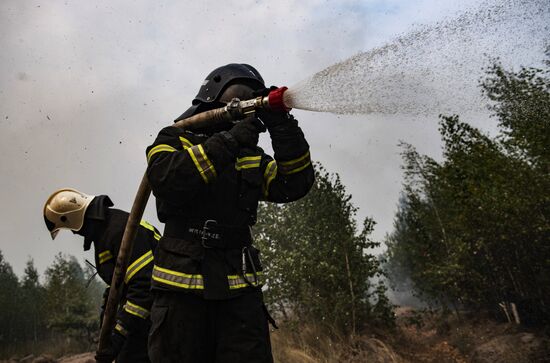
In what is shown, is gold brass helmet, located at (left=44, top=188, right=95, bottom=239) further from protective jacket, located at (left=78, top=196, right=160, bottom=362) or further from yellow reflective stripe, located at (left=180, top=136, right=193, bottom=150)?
yellow reflective stripe, located at (left=180, top=136, right=193, bottom=150)

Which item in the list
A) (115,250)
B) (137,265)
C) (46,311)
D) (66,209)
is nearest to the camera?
(137,265)

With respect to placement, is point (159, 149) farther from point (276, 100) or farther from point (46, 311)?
point (46, 311)

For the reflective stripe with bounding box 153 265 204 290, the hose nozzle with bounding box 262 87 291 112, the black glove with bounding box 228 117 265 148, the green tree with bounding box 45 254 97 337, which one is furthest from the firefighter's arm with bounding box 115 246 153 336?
the green tree with bounding box 45 254 97 337

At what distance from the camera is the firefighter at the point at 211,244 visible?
2.30 m

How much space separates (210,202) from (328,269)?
12.2m

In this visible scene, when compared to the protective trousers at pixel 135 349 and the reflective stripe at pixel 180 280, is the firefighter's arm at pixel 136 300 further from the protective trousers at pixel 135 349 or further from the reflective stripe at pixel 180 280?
the reflective stripe at pixel 180 280

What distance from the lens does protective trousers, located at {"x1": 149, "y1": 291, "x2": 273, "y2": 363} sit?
7.43 feet

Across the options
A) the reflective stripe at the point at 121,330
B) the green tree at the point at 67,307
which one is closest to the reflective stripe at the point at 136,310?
the reflective stripe at the point at 121,330

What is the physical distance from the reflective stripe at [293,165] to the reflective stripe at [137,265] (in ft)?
6.09

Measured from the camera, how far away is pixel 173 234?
2.51m

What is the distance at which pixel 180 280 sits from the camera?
2312mm

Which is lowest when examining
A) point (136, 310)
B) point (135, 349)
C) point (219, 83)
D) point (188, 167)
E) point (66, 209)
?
point (135, 349)

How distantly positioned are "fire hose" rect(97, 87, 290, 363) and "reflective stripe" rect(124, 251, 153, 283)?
0.20 metres

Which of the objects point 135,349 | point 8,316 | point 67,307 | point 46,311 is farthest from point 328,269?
point 8,316
